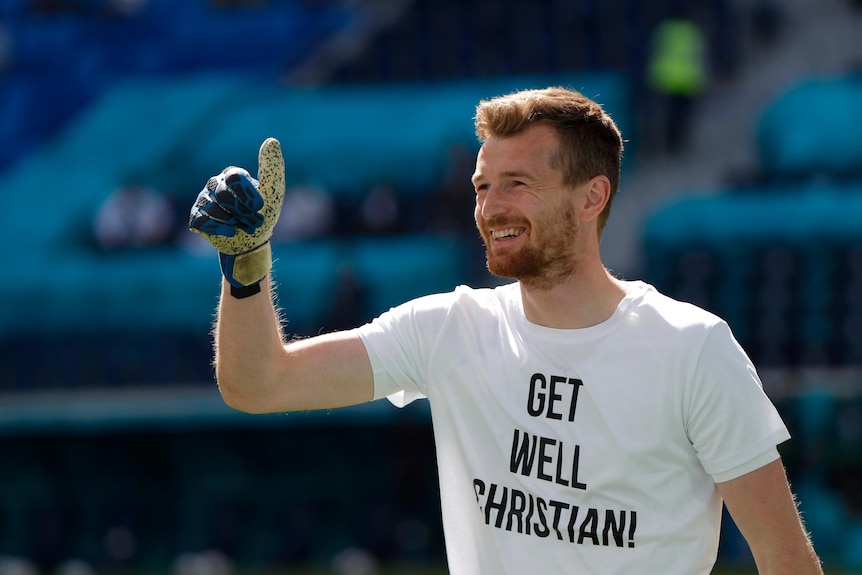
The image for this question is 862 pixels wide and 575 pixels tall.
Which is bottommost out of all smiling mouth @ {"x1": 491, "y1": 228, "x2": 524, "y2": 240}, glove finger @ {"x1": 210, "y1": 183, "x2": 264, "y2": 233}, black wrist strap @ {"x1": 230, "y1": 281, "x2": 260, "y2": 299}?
black wrist strap @ {"x1": 230, "y1": 281, "x2": 260, "y2": 299}

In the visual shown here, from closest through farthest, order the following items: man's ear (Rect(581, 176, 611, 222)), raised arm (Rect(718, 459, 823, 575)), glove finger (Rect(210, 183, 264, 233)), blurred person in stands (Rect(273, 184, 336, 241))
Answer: raised arm (Rect(718, 459, 823, 575)) < glove finger (Rect(210, 183, 264, 233)) < man's ear (Rect(581, 176, 611, 222)) < blurred person in stands (Rect(273, 184, 336, 241))

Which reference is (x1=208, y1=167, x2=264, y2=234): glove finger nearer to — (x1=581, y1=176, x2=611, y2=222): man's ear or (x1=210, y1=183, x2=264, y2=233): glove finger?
(x1=210, y1=183, x2=264, y2=233): glove finger

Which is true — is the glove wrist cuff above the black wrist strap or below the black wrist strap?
above

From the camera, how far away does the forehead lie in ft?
11.2

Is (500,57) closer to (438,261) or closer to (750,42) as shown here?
(750,42)

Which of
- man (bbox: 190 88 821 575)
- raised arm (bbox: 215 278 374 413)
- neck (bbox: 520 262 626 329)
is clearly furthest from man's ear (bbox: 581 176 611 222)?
raised arm (bbox: 215 278 374 413)

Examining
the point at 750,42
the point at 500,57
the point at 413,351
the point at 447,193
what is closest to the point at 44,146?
the point at 500,57

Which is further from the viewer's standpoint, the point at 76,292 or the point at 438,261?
the point at 76,292

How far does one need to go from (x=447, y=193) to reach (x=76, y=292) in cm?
383

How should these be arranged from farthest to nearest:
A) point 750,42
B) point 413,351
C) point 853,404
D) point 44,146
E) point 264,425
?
point 44,146
point 750,42
point 264,425
point 853,404
point 413,351

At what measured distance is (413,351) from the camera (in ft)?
12.0

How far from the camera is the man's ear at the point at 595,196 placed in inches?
138

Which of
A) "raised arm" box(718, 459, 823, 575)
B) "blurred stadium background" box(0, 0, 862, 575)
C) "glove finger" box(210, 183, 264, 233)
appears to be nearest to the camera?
"raised arm" box(718, 459, 823, 575)

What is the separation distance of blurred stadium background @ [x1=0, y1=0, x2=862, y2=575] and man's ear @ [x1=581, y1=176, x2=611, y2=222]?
25.7 feet
